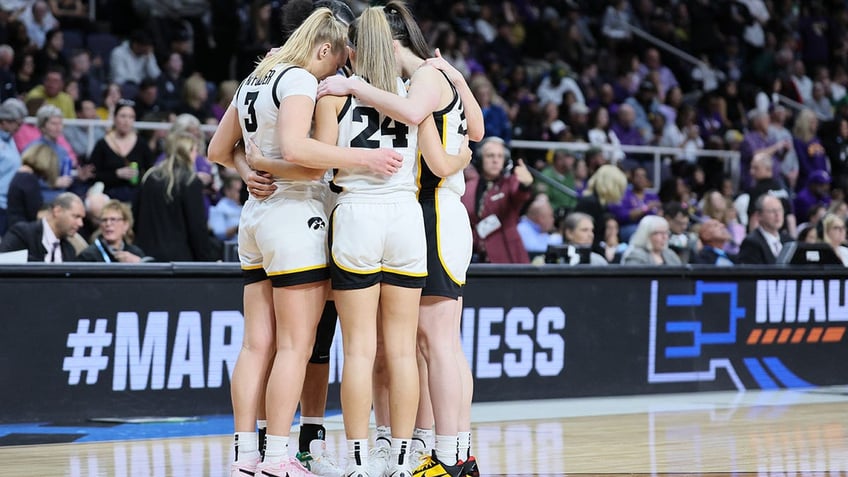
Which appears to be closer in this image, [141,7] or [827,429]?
[827,429]

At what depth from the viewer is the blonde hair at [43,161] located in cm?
916

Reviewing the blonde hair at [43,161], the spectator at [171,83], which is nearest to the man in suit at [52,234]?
the blonde hair at [43,161]

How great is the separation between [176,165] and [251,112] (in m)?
3.63

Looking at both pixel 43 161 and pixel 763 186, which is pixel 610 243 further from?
pixel 43 161

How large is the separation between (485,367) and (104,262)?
8.47 feet

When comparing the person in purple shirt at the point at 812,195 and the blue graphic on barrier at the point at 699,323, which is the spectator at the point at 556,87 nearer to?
the person in purple shirt at the point at 812,195

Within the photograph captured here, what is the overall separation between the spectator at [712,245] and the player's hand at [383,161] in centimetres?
571

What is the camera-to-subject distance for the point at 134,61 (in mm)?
12961

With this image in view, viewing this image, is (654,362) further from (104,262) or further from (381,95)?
(381,95)

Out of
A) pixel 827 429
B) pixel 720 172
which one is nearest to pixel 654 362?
pixel 827 429

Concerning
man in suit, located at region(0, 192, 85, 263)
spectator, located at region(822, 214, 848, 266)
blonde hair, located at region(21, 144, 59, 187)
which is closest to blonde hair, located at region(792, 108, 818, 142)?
spectator, located at region(822, 214, 848, 266)

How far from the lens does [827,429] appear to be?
24.1ft

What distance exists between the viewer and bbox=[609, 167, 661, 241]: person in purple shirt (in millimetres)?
11828

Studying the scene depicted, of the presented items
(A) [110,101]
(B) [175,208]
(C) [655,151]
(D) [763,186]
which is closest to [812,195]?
(C) [655,151]
